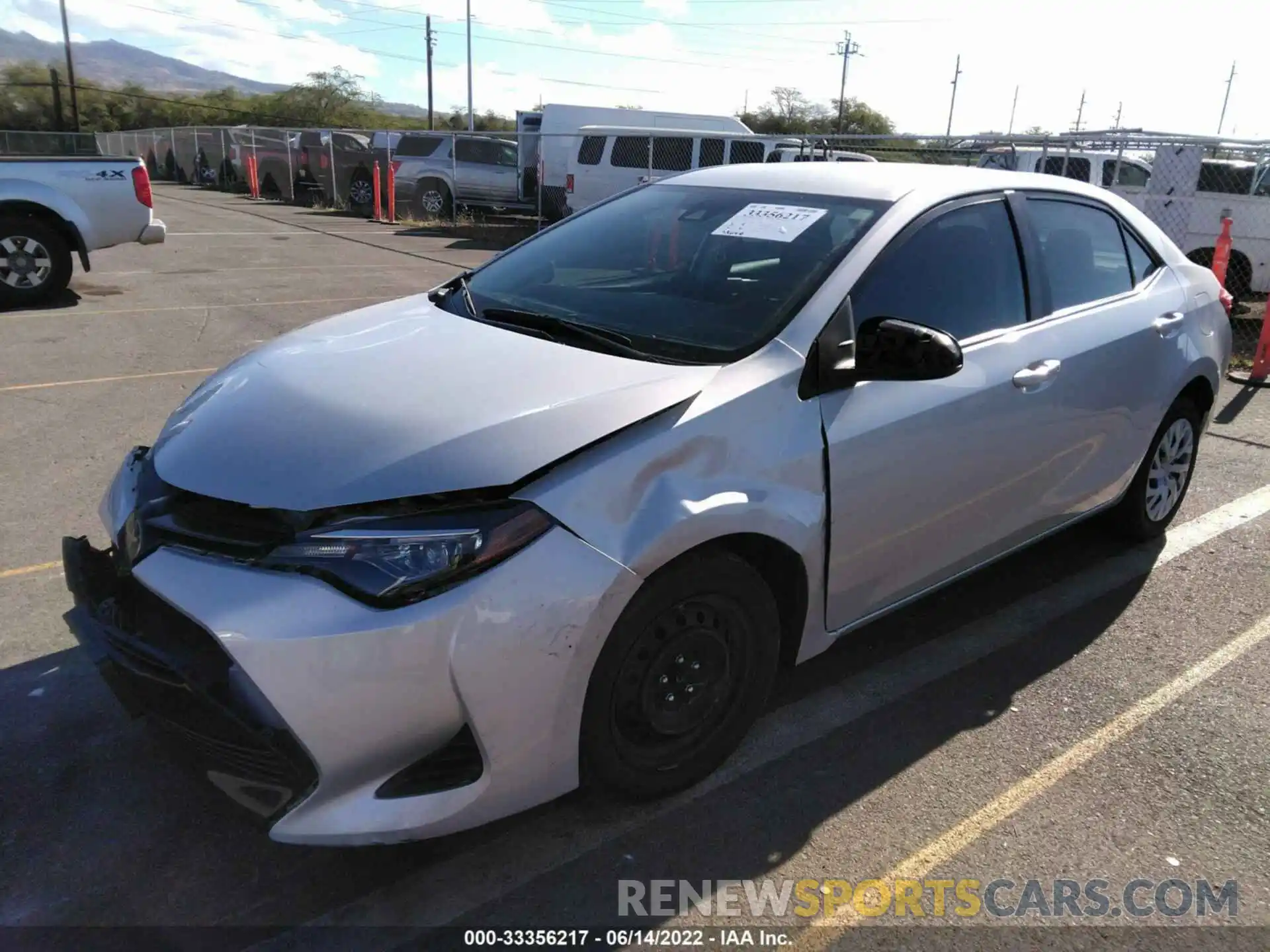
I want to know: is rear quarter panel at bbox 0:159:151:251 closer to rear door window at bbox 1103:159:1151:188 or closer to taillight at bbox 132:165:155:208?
taillight at bbox 132:165:155:208

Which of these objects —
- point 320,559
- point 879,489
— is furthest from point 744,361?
point 320,559

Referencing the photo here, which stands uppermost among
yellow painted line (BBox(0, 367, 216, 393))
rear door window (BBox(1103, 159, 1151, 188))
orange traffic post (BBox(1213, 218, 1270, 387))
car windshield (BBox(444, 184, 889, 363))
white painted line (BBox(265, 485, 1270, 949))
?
rear door window (BBox(1103, 159, 1151, 188))

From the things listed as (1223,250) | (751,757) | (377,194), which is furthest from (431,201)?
(751,757)

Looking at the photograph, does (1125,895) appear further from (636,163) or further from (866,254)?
(636,163)

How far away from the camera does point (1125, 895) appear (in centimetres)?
258

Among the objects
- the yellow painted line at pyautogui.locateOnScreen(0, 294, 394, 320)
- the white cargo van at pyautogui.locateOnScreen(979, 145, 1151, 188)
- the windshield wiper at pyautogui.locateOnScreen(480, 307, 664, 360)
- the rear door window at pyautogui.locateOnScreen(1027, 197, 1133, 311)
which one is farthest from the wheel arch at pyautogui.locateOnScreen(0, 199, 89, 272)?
the white cargo van at pyautogui.locateOnScreen(979, 145, 1151, 188)

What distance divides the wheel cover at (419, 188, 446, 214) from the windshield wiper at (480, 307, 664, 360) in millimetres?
19749

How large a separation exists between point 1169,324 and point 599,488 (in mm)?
3127

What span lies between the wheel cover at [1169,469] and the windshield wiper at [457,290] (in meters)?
3.14

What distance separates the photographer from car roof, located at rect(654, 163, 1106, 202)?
345 cm

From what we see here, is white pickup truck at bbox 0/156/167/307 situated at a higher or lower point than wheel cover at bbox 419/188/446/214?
higher

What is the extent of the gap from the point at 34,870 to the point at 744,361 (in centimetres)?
227

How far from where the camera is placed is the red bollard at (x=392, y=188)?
21797 mm

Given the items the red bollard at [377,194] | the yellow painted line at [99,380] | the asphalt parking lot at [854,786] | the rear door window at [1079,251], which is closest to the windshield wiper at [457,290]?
the asphalt parking lot at [854,786]
